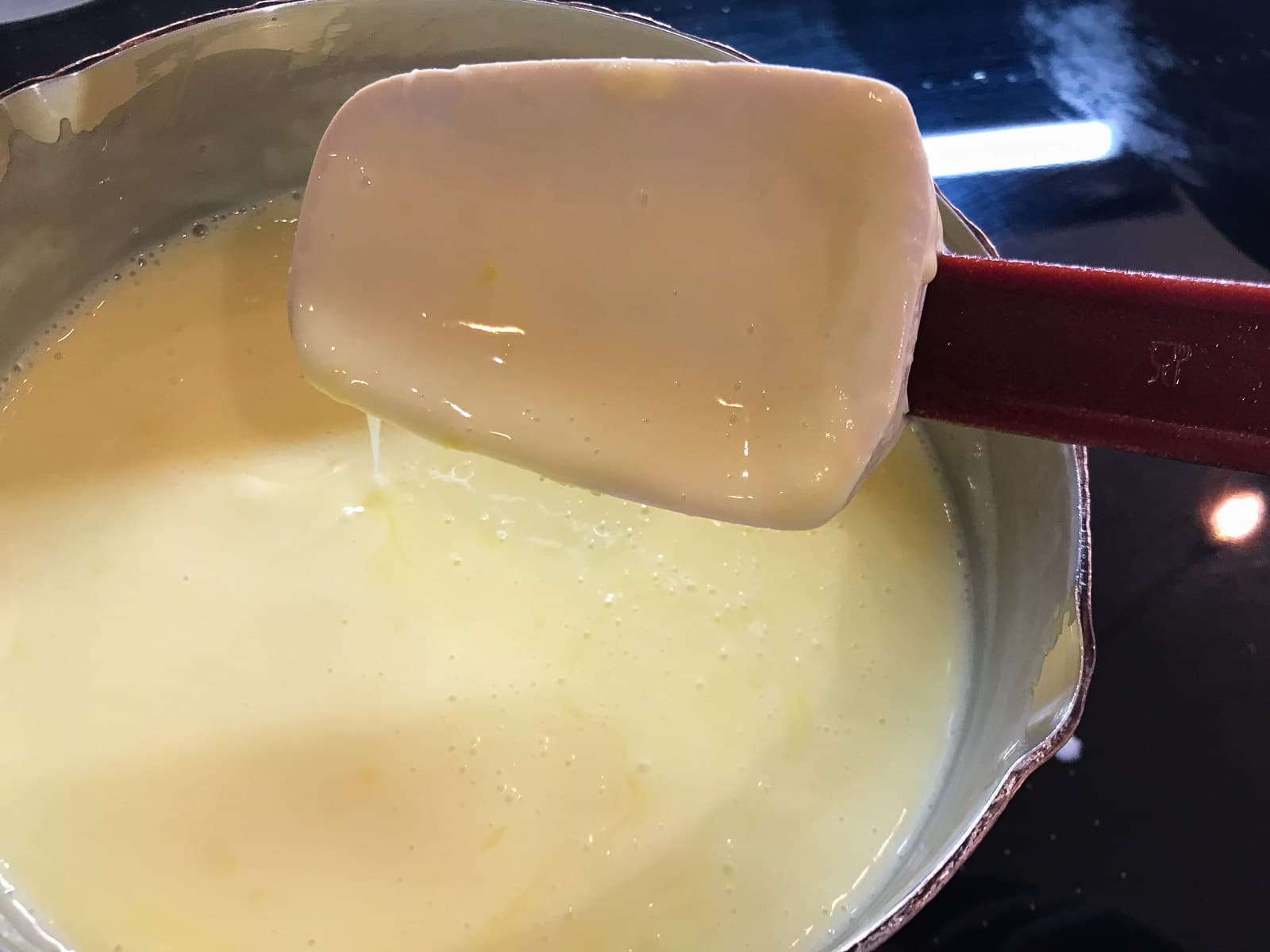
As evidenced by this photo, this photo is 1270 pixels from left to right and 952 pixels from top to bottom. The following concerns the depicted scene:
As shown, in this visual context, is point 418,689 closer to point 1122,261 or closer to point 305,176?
point 305,176

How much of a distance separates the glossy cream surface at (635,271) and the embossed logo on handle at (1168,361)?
160 mm

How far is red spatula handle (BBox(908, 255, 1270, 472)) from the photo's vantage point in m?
0.67

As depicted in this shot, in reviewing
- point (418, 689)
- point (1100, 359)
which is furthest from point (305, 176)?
point (1100, 359)

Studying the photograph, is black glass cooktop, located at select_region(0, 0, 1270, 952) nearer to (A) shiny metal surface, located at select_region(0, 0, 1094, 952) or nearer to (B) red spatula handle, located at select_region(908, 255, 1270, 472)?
(A) shiny metal surface, located at select_region(0, 0, 1094, 952)

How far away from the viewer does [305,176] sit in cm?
129

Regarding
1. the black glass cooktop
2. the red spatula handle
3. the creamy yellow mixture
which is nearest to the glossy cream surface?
the red spatula handle

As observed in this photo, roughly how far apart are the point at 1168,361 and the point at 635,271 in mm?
380

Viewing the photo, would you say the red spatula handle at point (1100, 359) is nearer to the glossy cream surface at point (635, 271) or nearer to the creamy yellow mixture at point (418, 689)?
the glossy cream surface at point (635, 271)

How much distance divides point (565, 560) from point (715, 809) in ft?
0.93

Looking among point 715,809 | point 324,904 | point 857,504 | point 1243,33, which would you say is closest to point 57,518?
point 324,904

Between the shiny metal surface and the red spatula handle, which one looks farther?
the shiny metal surface

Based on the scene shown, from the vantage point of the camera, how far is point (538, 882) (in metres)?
0.91

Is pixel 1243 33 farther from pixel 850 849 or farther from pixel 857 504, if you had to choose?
pixel 850 849

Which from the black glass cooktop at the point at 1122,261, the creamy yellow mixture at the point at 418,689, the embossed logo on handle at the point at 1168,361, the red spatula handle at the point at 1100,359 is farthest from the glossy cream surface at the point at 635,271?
the black glass cooktop at the point at 1122,261
